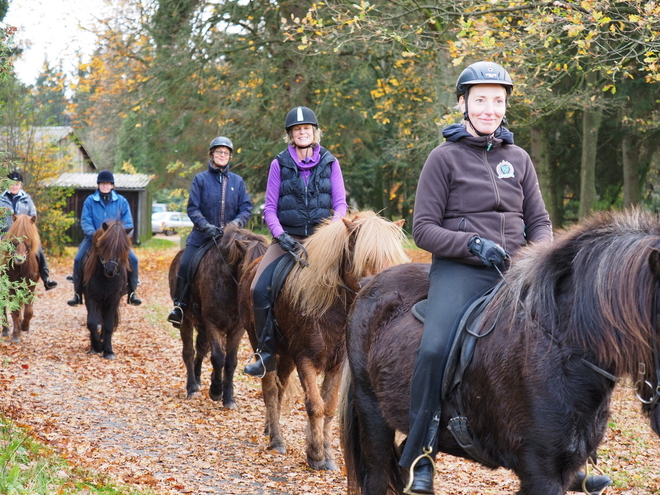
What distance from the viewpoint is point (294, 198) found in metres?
7.17

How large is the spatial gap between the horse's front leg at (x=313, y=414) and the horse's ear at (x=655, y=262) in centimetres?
395

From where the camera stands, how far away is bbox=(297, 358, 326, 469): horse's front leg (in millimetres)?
6492

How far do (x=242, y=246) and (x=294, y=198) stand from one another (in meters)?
1.82

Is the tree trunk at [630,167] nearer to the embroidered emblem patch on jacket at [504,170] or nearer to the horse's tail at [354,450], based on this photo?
the horse's tail at [354,450]

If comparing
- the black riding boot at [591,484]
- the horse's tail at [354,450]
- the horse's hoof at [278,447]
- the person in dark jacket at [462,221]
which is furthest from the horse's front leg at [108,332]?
the black riding boot at [591,484]

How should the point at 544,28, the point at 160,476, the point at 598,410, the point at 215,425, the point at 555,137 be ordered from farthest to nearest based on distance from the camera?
1. the point at 555,137
2. the point at 544,28
3. the point at 215,425
4. the point at 160,476
5. the point at 598,410

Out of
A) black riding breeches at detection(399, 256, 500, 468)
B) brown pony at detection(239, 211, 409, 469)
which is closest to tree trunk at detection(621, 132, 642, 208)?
brown pony at detection(239, 211, 409, 469)

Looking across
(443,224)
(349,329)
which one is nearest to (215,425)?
(349,329)

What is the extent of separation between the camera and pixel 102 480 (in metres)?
5.32

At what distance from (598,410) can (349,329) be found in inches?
68.5

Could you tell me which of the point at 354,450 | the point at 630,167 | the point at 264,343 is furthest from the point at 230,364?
the point at 630,167

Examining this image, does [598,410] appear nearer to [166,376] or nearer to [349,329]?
[349,329]

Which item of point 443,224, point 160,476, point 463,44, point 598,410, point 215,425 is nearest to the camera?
point 598,410

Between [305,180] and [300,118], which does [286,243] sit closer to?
[305,180]
